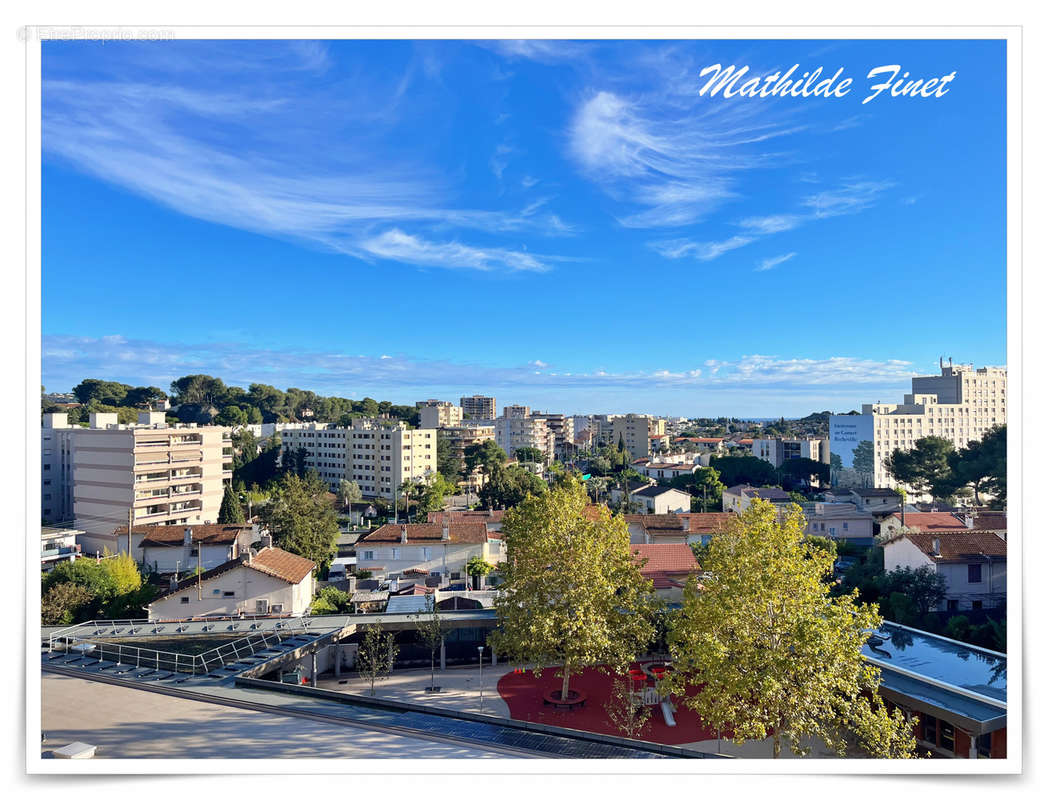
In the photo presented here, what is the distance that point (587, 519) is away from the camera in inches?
267

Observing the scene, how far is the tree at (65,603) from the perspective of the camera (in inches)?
293

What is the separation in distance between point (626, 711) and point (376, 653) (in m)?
3.26

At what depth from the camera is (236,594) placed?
9.09 m

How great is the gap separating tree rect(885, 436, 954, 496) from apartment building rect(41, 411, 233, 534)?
19238 mm

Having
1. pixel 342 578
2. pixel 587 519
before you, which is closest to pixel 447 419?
pixel 342 578

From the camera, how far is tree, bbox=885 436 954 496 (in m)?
13.7

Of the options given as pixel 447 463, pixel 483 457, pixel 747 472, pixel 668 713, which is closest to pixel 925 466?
pixel 747 472

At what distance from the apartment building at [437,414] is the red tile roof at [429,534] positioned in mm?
23851

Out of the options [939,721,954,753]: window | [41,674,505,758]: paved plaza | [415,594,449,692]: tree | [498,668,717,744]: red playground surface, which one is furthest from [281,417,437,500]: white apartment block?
[939,721,954,753]: window

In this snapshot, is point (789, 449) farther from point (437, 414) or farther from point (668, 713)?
point (668, 713)
